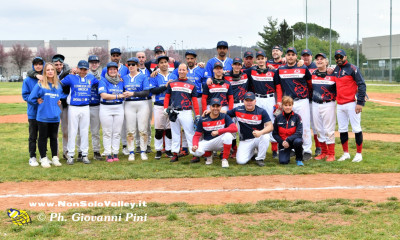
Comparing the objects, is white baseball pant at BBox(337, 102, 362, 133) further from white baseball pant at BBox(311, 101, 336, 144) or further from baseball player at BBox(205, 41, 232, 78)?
baseball player at BBox(205, 41, 232, 78)

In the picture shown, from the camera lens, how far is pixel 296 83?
782cm

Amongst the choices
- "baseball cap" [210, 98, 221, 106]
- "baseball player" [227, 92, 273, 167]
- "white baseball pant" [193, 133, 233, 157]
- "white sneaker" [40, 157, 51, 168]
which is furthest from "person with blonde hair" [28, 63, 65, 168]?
"baseball player" [227, 92, 273, 167]

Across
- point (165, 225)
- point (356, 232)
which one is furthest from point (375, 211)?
point (165, 225)

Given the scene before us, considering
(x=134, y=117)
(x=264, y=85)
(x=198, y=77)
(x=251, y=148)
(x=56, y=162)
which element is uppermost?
(x=198, y=77)

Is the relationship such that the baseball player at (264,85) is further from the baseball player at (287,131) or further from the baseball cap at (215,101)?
the baseball cap at (215,101)

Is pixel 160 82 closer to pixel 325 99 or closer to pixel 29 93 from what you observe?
pixel 29 93

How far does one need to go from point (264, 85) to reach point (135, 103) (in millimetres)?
2571

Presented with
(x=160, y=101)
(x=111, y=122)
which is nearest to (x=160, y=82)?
(x=160, y=101)

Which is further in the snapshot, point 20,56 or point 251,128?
point 20,56

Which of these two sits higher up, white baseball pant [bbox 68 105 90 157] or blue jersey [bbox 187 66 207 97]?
blue jersey [bbox 187 66 207 97]

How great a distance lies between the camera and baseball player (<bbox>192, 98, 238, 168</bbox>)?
24.7 ft

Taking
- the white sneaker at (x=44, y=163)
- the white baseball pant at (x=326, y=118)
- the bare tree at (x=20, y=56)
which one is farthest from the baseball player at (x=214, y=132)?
the bare tree at (x=20, y=56)

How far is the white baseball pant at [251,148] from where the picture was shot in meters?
7.57

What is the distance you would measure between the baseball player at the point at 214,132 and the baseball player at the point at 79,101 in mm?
2152
